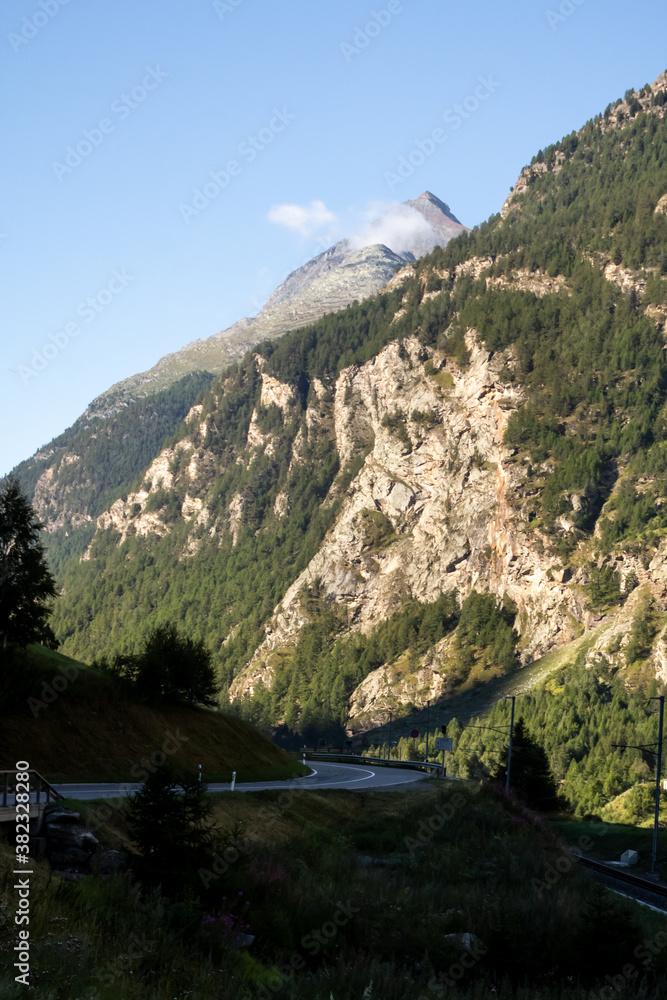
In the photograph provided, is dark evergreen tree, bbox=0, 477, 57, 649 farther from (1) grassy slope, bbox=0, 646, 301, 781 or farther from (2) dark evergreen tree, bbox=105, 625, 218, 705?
(2) dark evergreen tree, bbox=105, 625, 218, 705

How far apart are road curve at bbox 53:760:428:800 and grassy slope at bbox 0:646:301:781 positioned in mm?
1583

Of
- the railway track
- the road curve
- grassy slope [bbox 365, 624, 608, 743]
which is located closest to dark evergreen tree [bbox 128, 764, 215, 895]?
the road curve

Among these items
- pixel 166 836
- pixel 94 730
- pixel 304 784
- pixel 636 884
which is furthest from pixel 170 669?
pixel 636 884

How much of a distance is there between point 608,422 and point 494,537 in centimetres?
3918

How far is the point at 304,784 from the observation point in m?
45.2

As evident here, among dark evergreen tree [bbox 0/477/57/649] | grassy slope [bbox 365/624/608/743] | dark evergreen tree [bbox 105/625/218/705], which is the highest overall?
dark evergreen tree [bbox 0/477/57/649]

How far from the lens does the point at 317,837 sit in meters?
32.1

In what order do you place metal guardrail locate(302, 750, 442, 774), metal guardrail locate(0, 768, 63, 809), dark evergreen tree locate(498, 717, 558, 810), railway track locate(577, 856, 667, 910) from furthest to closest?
metal guardrail locate(302, 750, 442, 774) < dark evergreen tree locate(498, 717, 558, 810) < railway track locate(577, 856, 667, 910) < metal guardrail locate(0, 768, 63, 809)

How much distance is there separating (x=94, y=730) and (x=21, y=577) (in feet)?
24.1

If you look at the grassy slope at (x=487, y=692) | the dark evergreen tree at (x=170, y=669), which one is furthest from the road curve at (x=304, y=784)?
the grassy slope at (x=487, y=692)

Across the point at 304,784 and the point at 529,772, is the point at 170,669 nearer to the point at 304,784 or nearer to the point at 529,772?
the point at 304,784

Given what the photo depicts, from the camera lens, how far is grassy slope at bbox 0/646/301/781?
104ft

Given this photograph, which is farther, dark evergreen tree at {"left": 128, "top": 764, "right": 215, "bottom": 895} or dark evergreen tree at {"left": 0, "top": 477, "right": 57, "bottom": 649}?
dark evergreen tree at {"left": 0, "top": 477, "right": 57, "bottom": 649}

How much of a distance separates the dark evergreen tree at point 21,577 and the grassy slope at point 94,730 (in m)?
1.24
